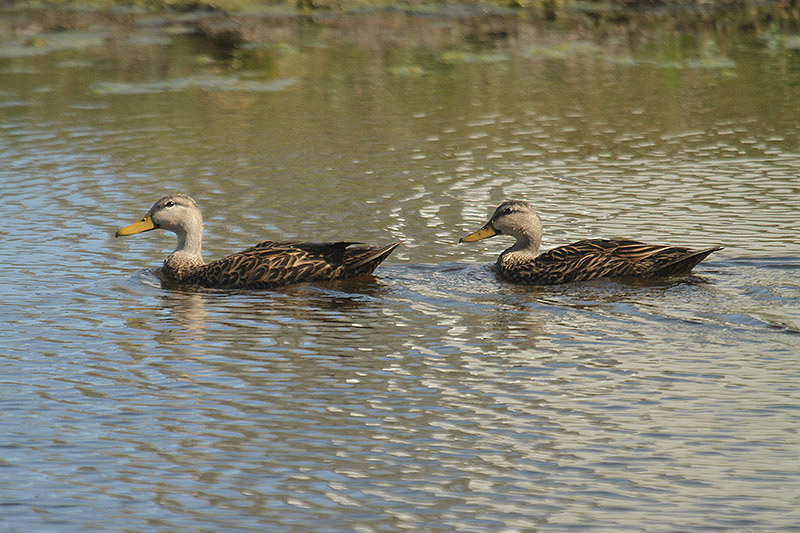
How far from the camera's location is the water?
6.41 m

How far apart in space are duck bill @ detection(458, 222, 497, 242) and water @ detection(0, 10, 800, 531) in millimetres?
201

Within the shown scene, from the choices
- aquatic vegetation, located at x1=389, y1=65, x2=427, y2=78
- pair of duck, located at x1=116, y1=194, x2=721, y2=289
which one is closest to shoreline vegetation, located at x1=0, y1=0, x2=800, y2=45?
aquatic vegetation, located at x1=389, y1=65, x2=427, y2=78

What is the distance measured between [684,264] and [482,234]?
6.36 ft

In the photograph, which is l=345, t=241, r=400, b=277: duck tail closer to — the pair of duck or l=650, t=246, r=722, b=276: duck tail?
the pair of duck

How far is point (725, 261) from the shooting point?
1091cm

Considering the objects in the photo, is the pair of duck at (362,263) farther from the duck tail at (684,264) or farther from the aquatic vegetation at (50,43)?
the aquatic vegetation at (50,43)

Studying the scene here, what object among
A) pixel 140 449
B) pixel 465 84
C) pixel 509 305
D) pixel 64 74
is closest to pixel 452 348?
pixel 509 305

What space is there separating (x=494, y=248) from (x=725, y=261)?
7.68 ft

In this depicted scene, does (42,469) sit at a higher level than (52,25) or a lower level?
lower

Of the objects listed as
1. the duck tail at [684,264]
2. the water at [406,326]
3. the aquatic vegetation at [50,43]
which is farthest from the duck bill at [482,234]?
the aquatic vegetation at [50,43]

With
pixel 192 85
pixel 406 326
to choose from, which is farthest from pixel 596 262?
pixel 192 85

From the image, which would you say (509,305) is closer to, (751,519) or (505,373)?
(505,373)

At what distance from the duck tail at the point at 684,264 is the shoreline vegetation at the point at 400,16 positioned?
1595cm

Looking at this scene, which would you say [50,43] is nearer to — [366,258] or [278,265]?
[278,265]
